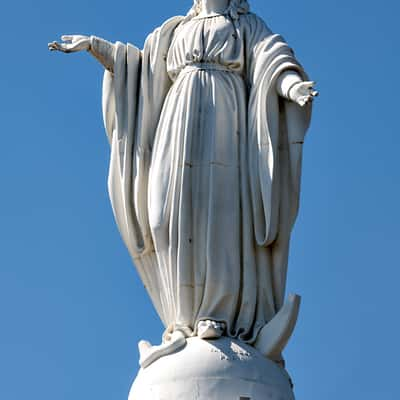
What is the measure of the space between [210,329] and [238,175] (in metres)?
1.87

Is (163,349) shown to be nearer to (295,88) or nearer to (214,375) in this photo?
(214,375)

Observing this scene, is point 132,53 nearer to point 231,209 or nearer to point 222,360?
point 231,209

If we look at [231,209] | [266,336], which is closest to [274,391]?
[266,336]

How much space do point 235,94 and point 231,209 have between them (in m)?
1.42

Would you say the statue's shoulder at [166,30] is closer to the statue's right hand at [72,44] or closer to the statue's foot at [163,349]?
the statue's right hand at [72,44]

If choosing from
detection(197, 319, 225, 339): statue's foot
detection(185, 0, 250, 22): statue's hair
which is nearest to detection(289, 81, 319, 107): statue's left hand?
detection(185, 0, 250, 22): statue's hair

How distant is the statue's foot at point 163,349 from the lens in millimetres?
18391

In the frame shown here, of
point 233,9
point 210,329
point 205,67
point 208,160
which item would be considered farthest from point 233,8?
point 210,329

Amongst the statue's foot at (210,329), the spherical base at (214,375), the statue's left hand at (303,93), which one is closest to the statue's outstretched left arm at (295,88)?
the statue's left hand at (303,93)

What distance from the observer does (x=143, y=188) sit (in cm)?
1945

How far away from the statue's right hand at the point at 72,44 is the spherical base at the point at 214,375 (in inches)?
149

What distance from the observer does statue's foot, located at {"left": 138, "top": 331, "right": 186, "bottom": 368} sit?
18391mm

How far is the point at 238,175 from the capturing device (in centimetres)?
1908

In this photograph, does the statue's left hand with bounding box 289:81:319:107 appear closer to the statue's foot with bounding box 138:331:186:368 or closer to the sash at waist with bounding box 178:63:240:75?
the sash at waist with bounding box 178:63:240:75
